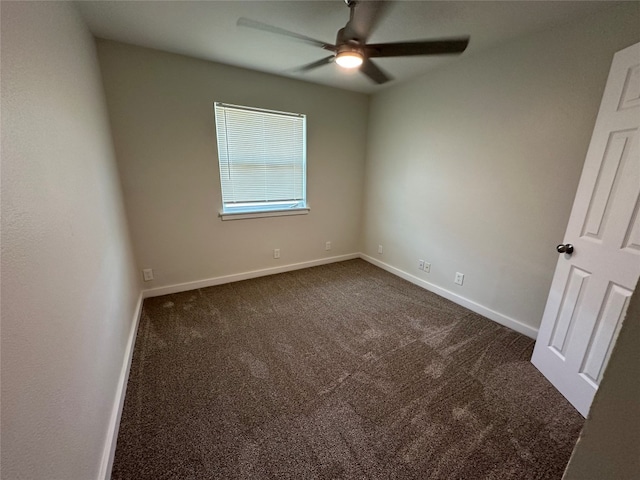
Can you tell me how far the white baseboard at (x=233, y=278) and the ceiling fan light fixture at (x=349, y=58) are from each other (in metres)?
2.40

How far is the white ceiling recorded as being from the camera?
1.61m

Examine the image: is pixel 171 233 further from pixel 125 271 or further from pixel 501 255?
pixel 501 255

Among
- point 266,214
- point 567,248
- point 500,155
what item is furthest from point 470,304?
point 266,214

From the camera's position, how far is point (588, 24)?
1.65m

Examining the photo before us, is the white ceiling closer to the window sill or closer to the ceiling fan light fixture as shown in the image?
the ceiling fan light fixture

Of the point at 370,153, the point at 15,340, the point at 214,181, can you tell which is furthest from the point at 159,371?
the point at 370,153

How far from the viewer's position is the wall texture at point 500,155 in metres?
1.75

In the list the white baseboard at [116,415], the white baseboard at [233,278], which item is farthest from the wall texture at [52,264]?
the white baseboard at [233,278]

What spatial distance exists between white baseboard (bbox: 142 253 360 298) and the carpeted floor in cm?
20

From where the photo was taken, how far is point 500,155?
219 cm

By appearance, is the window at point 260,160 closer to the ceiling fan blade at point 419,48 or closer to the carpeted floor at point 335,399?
the carpeted floor at point 335,399

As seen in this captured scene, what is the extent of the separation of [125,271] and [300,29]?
7.66 ft

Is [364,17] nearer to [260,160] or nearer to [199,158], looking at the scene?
[260,160]

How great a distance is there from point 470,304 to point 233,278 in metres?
2.64
